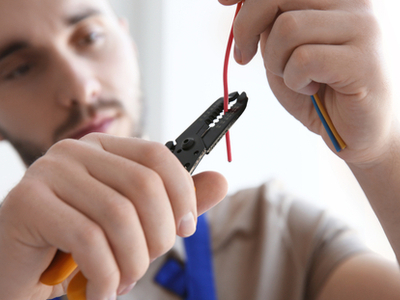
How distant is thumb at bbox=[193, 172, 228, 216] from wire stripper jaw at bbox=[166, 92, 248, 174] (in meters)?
0.02

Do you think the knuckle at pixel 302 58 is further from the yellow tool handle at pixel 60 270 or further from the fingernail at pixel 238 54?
the yellow tool handle at pixel 60 270

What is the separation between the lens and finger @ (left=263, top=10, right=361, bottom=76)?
0.36 m

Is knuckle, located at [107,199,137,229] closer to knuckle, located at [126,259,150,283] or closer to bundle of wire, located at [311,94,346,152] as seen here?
knuckle, located at [126,259,150,283]

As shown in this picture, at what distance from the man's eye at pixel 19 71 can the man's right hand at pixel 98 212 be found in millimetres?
567

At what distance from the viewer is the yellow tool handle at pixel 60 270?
0.31 metres

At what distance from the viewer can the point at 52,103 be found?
800 millimetres

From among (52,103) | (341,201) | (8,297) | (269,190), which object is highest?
Answer: (52,103)

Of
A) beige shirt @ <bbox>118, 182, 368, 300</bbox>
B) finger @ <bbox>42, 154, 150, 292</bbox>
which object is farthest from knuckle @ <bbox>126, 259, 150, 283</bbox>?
beige shirt @ <bbox>118, 182, 368, 300</bbox>

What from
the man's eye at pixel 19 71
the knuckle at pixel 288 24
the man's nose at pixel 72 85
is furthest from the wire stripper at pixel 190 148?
the man's eye at pixel 19 71

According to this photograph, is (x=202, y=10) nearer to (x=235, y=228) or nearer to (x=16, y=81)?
(x=16, y=81)

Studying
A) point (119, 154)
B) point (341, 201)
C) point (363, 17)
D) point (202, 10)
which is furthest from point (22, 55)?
point (341, 201)

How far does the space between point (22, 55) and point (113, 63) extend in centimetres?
23

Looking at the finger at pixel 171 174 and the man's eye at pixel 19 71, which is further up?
the man's eye at pixel 19 71

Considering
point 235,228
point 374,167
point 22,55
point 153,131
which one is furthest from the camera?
point 153,131
